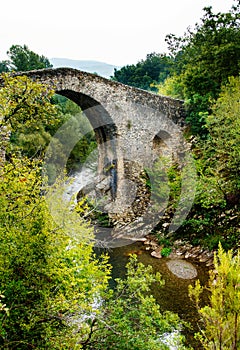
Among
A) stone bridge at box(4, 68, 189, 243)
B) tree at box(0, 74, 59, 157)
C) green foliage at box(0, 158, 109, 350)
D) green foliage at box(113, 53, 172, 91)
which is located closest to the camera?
green foliage at box(0, 158, 109, 350)

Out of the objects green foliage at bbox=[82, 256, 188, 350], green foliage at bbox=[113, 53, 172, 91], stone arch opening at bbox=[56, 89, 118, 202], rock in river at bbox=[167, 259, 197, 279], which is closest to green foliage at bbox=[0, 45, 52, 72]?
green foliage at bbox=[113, 53, 172, 91]

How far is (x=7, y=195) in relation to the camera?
10.4 feet

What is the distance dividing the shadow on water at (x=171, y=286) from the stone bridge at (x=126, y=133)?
2.77 m

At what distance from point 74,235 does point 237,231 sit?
213 inches

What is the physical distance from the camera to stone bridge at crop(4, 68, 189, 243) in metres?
11.1

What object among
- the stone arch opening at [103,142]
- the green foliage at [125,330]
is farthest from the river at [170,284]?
the stone arch opening at [103,142]

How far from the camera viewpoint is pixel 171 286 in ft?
22.4

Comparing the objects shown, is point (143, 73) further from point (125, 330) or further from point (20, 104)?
point (125, 330)

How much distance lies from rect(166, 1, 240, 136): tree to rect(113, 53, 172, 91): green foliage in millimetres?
18117

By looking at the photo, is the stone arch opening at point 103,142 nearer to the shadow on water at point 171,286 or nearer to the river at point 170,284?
the river at point 170,284

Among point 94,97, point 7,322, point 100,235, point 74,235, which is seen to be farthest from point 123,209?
point 7,322

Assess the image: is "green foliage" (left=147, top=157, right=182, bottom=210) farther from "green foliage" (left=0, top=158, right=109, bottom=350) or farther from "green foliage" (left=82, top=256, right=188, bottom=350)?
"green foliage" (left=0, top=158, right=109, bottom=350)

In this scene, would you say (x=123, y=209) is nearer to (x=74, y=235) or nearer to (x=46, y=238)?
(x=74, y=235)

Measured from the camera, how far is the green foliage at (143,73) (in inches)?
1202
